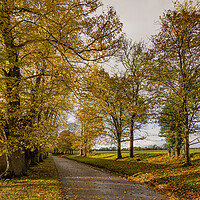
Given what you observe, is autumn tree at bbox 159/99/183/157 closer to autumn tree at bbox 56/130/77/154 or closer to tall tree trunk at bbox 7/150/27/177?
tall tree trunk at bbox 7/150/27/177

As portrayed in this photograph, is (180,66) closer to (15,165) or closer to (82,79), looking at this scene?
(82,79)

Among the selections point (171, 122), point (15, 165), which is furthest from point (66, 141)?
point (171, 122)

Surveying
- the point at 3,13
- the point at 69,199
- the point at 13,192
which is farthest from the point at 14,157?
the point at 3,13

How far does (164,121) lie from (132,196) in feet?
24.1

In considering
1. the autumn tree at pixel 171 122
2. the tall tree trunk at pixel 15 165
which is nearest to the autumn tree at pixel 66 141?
the autumn tree at pixel 171 122

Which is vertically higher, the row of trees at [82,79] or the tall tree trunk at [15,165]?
the row of trees at [82,79]

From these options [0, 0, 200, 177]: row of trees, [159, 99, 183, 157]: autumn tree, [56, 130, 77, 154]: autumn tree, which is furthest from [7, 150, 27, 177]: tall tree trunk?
→ [56, 130, 77, 154]: autumn tree

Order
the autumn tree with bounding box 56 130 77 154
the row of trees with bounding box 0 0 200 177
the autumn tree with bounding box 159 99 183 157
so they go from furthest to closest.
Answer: the autumn tree with bounding box 56 130 77 154, the autumn tree with bounding box 159 99 183 157, the row of trees with bounding box 0 0 200 177

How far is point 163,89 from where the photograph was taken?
43.3ft

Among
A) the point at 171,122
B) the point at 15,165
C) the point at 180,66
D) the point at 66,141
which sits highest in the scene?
the point at 180,66

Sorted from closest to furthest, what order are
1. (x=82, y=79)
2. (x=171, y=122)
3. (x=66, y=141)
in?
1. (x=82, y=79)
2. (x=171, y=122)
3. (x=66, y=141)

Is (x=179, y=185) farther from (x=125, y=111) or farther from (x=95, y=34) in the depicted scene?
(x=125, y=111)

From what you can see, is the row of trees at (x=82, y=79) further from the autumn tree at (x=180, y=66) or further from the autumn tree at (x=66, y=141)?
the autumn tree at (x=66, y=141)

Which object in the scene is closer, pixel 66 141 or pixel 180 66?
pixel 180 66
